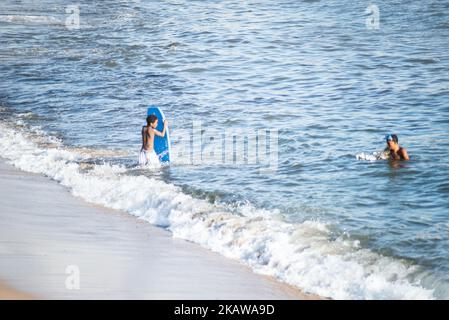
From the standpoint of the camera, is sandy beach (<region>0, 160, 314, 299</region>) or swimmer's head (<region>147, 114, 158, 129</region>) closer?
sandy beach (<region>0, 160, 314, 299</region>)

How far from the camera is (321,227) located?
11633 mm

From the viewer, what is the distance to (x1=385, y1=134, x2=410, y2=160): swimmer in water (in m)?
14.1

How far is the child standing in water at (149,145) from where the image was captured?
14883 millimetres

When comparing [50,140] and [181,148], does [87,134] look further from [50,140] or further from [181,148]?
[181,148]

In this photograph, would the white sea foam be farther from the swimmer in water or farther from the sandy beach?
the swimmer in water

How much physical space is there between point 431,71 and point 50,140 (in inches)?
405

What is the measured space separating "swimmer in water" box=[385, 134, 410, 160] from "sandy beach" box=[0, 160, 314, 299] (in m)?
4.91
